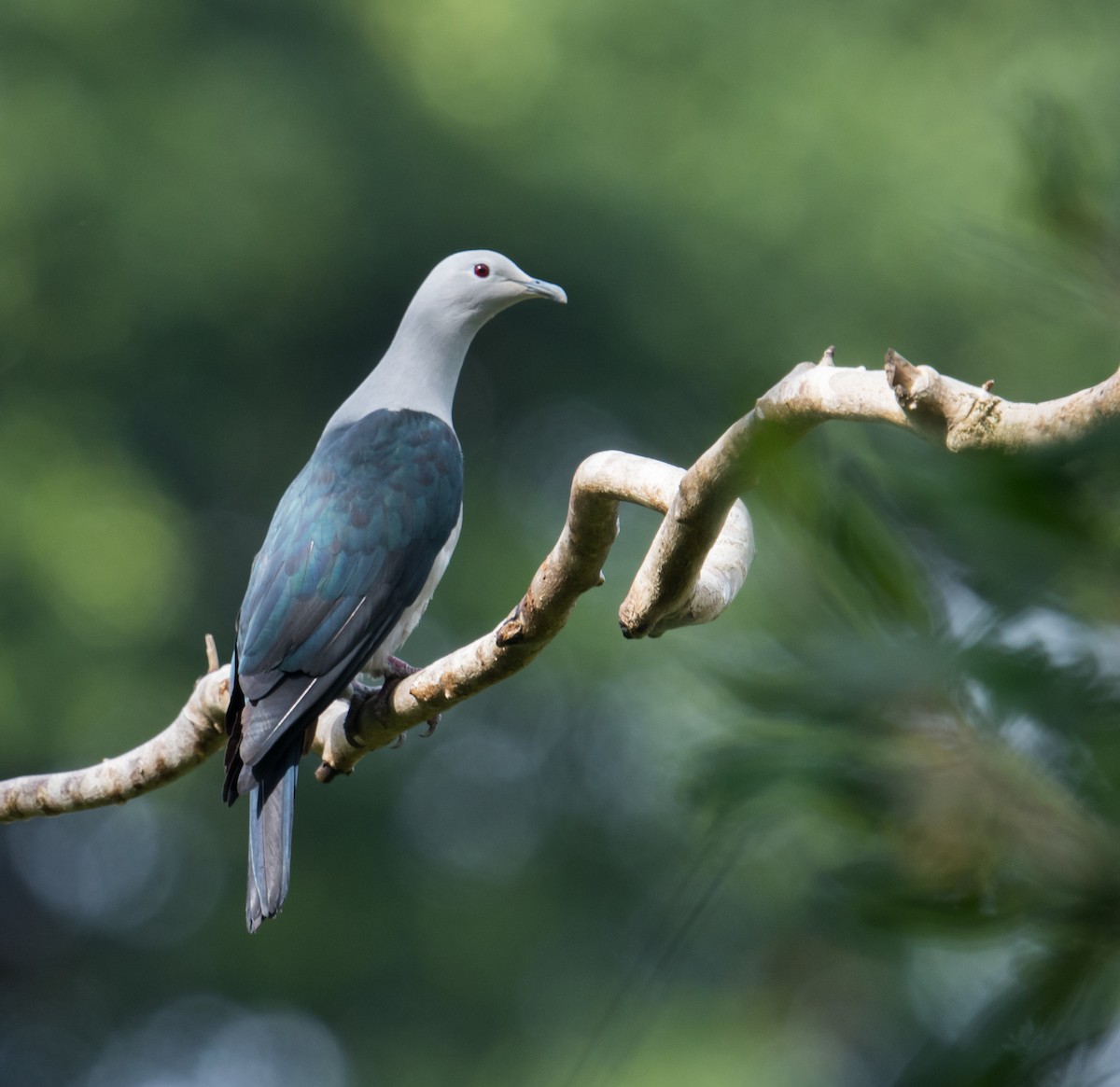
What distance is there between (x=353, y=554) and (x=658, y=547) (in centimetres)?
146

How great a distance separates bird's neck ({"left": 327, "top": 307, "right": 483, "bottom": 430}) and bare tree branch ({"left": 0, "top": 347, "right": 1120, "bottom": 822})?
817mm

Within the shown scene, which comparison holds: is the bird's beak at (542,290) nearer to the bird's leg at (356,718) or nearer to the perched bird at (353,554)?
the perched bird at (353,554)

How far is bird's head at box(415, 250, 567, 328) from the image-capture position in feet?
13.0

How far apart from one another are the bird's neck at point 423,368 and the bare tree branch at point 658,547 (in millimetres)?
817

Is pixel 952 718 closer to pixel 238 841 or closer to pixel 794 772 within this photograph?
pixel 794 772

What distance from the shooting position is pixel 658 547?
6.98 feet

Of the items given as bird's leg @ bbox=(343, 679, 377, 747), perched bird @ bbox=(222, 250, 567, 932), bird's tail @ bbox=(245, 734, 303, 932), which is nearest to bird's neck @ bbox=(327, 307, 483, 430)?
perched bird @ bbox=(222, 250, 567, 932)

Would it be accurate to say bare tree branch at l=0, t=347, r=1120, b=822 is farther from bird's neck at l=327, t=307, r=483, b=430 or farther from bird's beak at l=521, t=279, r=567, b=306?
bird's beak at l=521, t=279, r=567, b=306

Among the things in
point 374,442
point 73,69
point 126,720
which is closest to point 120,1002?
point 126,720

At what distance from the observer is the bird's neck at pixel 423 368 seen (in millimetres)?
3936

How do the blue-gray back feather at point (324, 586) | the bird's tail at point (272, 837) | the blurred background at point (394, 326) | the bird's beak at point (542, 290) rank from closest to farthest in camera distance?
the bird's tail at point (272, 837)
the blue-gray back feather at point (324, 586)
the bird's beak at point (542, 290)
the blurred background at point (394, 326)

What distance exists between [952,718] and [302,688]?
2758 millimetres

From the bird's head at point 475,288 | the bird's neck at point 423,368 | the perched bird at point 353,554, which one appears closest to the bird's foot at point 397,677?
the perched bird at point 353,554

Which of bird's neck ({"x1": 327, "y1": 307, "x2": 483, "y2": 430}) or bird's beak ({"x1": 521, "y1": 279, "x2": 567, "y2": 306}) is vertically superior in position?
bird's beak ({"x1": 521, "y1": 279, "x2": 567, "y2": 306})
